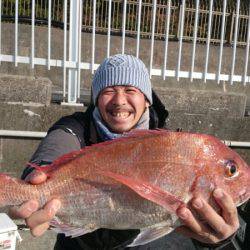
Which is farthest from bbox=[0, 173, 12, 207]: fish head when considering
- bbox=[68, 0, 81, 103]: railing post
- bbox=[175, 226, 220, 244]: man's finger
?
bbox=[68, 0, 81, 103]: railing post

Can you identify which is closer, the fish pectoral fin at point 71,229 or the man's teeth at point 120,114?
the fish pectoral fin at point 71,229

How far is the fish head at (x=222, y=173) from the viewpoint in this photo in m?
2.11

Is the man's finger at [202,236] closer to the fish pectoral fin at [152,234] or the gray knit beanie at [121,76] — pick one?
the fish pectoral fin at [152,234]

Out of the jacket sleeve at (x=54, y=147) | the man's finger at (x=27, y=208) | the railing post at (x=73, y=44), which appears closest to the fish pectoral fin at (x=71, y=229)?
the man's finger at (x=27, y=208)

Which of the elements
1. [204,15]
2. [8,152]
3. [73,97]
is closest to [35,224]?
[8,152]

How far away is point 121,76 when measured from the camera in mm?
2670

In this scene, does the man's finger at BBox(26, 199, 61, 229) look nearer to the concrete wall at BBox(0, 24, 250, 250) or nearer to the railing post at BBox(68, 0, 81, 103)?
the concrete wall at BBox(0, 24, 250, 250)

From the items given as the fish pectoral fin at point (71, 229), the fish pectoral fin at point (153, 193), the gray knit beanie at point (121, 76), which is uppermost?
the gray knit beanie at point (121, 76)

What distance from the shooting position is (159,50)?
11.8 meters

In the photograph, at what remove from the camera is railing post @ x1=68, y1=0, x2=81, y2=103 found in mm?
5035

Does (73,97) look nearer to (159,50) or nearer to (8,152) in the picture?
(8,152)

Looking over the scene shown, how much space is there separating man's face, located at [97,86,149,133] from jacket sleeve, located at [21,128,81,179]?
0.77ft

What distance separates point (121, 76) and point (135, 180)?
31.2 inches

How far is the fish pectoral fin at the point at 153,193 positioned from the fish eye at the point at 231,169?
0.90 ft
